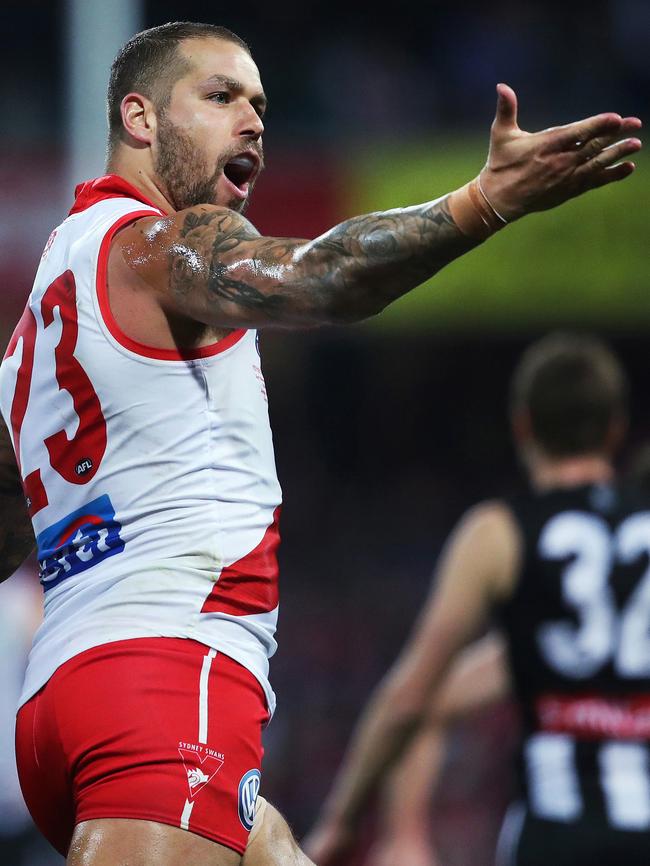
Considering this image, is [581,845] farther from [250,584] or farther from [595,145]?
[595,145]

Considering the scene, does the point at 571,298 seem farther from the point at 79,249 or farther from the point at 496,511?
the point at 79,249

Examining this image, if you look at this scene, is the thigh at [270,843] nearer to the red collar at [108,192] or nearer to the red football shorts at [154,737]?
the red football shorts at [154,737]

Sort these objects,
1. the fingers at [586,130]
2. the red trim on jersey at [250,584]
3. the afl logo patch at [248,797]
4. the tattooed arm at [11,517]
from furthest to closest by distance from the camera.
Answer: the tattooed arm at [11,517], the red trim on jersey at [250,584], the afl logo patch at [248,797], the fingers at [586,130]

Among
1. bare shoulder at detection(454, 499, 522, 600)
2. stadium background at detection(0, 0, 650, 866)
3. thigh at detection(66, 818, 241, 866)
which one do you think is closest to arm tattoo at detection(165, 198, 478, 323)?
thigh at detection(66, 818, 241, 866)

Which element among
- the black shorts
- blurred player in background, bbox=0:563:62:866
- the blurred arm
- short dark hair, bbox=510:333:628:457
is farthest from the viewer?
blurred player in background, bbox=0:563:62:866

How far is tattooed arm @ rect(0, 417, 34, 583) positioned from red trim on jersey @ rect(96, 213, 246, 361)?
0.59 metres

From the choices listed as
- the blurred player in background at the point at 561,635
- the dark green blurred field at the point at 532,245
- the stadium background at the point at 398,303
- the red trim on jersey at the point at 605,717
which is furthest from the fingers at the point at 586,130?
the dark green blurred field at the point at 532,245

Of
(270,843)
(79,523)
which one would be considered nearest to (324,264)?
(79,523)

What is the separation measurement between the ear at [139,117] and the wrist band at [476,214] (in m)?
0.92

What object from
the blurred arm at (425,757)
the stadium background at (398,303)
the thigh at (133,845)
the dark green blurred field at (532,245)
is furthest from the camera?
the dark green blurred field at (532,245)

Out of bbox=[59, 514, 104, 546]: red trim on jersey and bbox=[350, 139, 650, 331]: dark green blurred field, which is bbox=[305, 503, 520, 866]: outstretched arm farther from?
bbox=[350, 139, 650, 331]: dark green blurred field

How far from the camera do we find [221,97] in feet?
10.9

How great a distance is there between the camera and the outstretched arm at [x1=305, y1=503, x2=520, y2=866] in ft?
14.4

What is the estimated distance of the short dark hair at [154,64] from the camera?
335 cm
